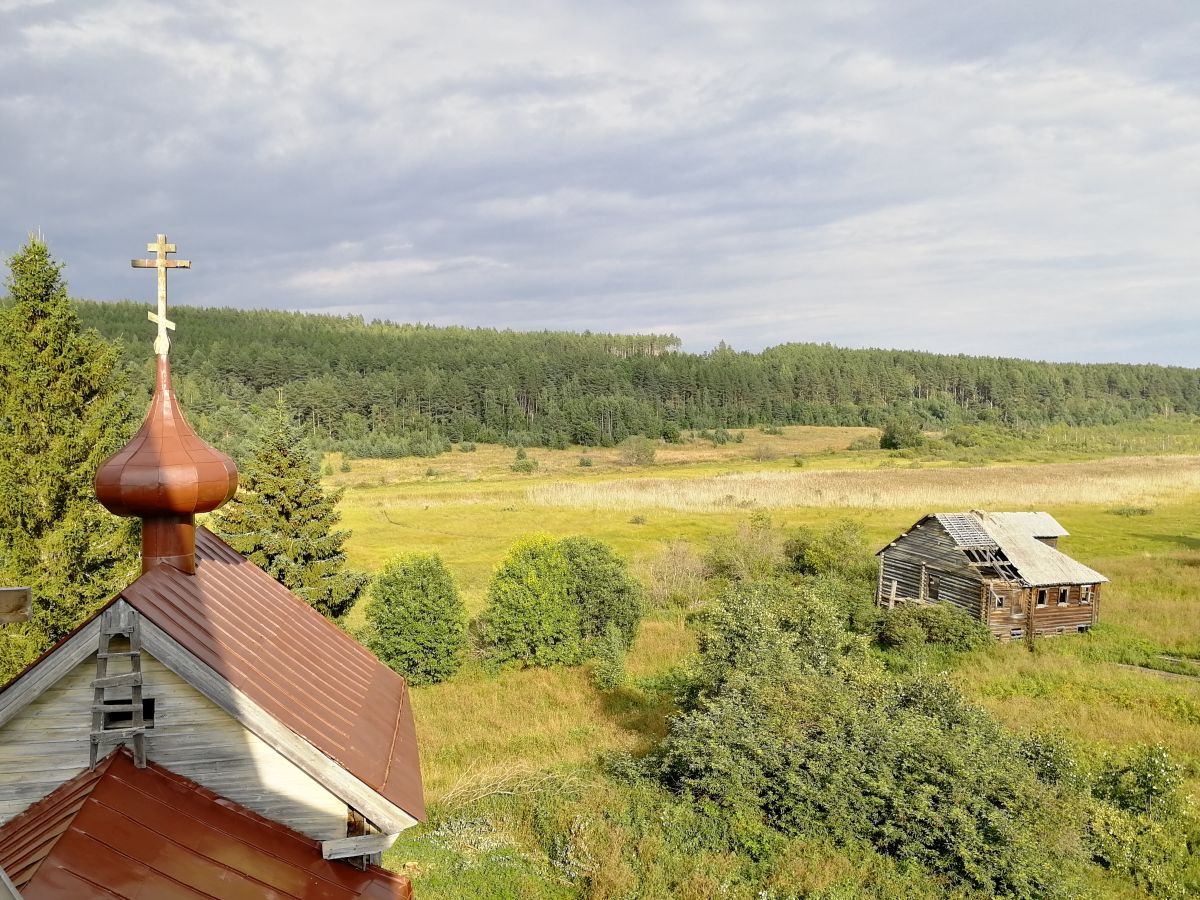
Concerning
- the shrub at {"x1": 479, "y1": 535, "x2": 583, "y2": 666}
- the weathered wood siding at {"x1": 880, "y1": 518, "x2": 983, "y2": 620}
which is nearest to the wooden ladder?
the shrub at {"x1": 479, "y1": 535, "x2": 583, "y2": 666}

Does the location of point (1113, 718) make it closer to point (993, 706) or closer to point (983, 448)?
point (993, 706)

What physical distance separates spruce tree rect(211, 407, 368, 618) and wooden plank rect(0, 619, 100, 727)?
17788 millimetres

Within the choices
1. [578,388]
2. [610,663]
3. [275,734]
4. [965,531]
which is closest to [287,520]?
[610,663]

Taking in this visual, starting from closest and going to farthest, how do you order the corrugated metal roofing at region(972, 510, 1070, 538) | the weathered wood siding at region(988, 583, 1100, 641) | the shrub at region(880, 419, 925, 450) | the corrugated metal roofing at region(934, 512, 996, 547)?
the weathered wood siding at region(988, 583, 1100, 641) < the corrugated metal roofing at region(934, 512, 996, 547) < the corrugated metal roofing at region(972, 510, 1070, 538) < the shrub at region(880, 419, 925, 450)

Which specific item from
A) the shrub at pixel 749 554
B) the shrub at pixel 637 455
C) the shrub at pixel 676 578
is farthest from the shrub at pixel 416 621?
the shrub at pixel 637 455

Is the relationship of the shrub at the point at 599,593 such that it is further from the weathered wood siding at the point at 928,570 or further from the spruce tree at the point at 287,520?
the weathered wood siding at the point at 928,570

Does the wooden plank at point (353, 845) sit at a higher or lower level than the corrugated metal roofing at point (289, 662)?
lower

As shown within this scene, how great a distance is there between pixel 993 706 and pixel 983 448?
10105 centimetres

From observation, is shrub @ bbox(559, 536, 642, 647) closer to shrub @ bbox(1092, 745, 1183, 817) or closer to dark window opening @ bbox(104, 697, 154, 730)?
shrub @ bbox(1092, 745, 1183, 817)

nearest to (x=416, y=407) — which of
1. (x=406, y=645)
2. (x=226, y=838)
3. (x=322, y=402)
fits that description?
(x=322, y=402)

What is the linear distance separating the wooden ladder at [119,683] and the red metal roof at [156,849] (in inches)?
5.2

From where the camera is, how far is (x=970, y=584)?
3048cm

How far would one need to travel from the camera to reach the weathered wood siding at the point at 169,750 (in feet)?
15.9

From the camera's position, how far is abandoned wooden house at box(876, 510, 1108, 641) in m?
29.9
